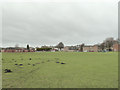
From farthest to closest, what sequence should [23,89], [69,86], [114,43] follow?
[114,43], [69,86], [23,89]

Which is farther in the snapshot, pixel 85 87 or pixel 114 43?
pixel 114 43

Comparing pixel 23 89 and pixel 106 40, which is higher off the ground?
pixel 106 40

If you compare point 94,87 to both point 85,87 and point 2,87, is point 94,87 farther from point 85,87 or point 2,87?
point 2,87

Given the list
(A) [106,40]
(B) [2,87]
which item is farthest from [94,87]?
(A) [106,40]

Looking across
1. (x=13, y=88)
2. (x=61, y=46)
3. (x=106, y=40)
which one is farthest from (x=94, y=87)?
(x=61, y=46)

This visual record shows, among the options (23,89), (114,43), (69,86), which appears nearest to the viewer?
(23,89)

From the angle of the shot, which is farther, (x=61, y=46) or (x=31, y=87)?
(x=61, y=46)

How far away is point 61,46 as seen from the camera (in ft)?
287

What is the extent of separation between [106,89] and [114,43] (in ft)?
187

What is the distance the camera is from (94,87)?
2.19m

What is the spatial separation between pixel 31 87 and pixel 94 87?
158cm

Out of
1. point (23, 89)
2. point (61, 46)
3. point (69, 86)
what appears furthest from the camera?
point (61, 46)

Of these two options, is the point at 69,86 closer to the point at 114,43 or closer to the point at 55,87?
the point at 55,87

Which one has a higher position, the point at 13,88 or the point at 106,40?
the point at 106,40
